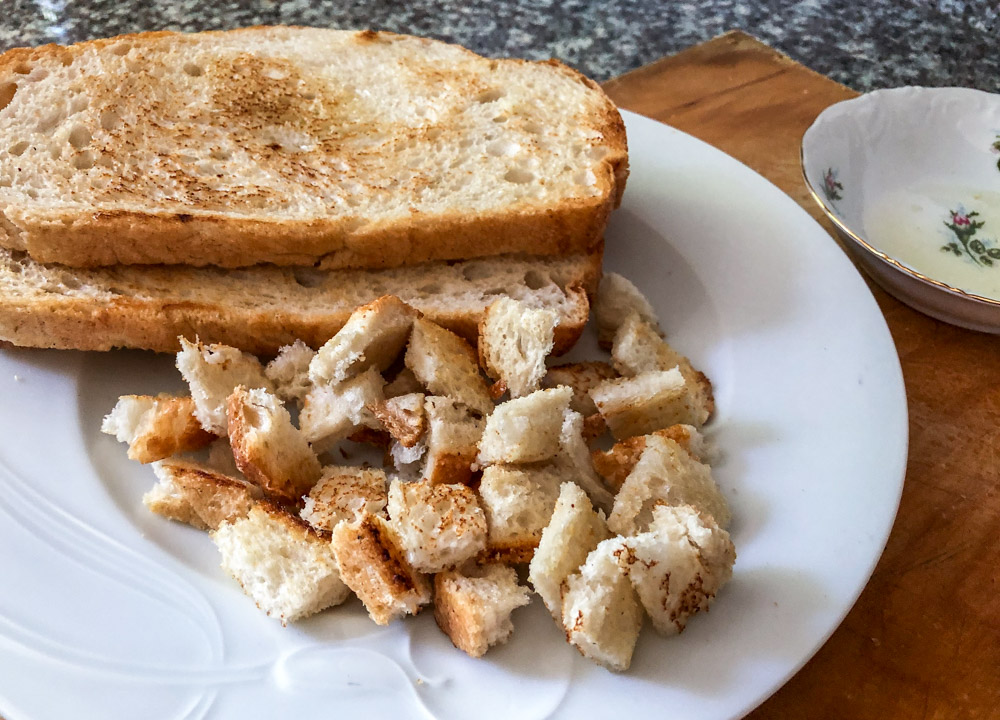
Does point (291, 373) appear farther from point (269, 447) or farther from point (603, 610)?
point (603, 610)

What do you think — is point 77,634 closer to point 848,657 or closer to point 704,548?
point 704,548

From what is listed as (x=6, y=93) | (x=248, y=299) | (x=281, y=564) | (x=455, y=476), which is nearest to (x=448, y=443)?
(x=455, y=476)

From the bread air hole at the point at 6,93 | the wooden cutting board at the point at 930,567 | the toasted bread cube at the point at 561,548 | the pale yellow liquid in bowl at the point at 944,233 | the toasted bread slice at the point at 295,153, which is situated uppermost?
the bread air hole at the point at 6,93

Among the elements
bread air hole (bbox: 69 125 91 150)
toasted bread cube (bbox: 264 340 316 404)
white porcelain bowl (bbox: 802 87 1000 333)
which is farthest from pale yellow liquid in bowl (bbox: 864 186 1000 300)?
bread air hole (bbox: 69 125 91 150)

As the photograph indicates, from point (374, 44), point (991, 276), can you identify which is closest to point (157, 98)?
point (374, 44)

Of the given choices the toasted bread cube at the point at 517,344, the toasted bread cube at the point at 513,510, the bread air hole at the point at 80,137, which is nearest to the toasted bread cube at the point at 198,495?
the toasted bread cube at the point at 513,510

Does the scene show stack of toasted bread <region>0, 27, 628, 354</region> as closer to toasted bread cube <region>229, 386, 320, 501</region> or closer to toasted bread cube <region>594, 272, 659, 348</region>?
toasted bread cube <region>594, 272, 659, 348</region>

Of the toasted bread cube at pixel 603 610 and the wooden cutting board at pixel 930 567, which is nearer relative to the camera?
the toasted bread cube at pixel 603 610

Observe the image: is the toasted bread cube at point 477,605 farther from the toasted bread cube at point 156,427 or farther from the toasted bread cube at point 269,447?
the toasted bread cube at point 156,427
